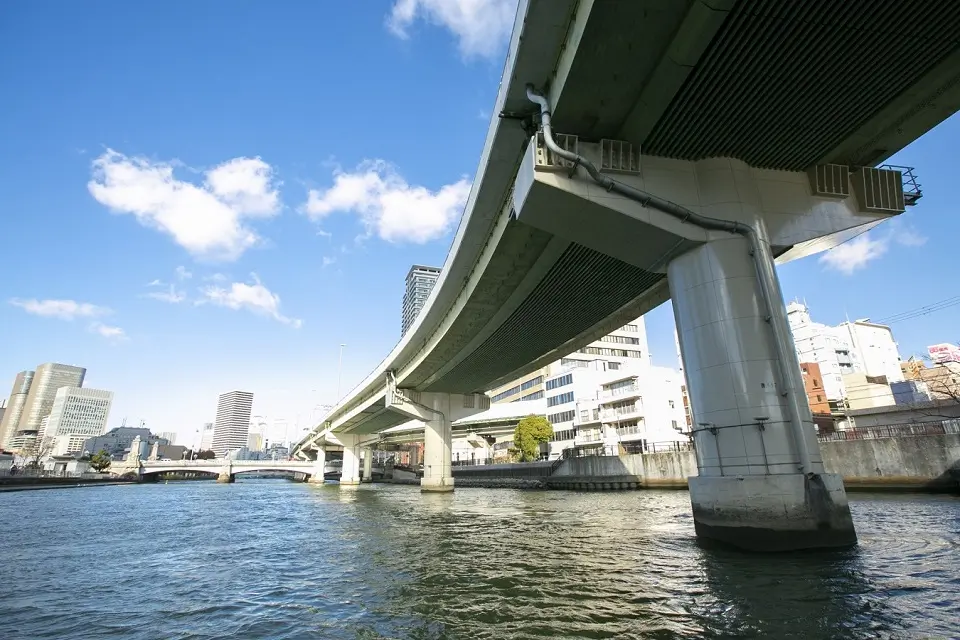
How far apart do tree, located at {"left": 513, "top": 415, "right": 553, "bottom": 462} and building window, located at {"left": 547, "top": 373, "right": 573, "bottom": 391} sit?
636 cm

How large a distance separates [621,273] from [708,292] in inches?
305

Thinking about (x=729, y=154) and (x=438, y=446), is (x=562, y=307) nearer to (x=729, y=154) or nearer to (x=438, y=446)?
(x=729, y=154)

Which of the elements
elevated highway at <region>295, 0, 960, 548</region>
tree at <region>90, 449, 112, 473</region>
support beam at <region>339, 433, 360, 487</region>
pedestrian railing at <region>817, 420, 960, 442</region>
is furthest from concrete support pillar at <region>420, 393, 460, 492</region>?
tree at <region>90, 449, 112, 473</region>

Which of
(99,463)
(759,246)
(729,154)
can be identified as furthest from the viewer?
(99,463)

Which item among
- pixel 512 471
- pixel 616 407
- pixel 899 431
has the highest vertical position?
pixel 616 407

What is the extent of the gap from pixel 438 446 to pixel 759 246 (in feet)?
121

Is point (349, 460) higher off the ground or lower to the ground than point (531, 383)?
lower

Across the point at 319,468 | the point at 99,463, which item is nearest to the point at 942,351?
the point at 319,468

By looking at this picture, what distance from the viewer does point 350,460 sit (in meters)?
75.9

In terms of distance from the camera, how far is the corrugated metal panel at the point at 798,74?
29.7 ft

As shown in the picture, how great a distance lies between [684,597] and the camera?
6.89 metres

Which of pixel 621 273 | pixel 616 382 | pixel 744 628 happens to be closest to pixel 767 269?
pixel 621 273

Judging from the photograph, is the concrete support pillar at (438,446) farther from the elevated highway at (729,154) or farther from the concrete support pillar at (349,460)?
the concrete support pillar at (349,460)

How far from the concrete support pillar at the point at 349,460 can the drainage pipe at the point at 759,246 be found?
232 feet
